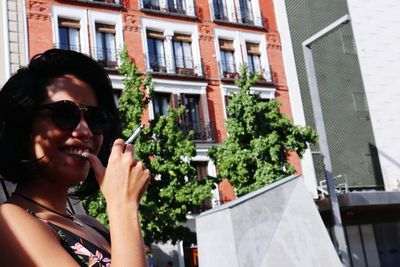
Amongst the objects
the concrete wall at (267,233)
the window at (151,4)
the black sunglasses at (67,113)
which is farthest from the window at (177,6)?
the black sunglasses at (67,113)

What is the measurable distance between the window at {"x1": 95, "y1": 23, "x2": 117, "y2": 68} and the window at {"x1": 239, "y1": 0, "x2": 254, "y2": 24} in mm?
6794

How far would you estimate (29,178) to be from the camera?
5.82 ft

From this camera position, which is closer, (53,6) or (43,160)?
(43,160)

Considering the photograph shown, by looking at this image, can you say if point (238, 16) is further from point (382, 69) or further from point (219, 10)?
point (382, 69)

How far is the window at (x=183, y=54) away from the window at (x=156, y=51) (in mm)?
622

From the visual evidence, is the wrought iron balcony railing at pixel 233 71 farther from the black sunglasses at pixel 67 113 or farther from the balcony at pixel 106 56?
the black sunglasses at pixel 67 113

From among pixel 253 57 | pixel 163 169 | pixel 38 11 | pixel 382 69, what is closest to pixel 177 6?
pixel 253 57

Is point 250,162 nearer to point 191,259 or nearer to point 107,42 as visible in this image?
point 191,259

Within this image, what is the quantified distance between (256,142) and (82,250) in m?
16.0

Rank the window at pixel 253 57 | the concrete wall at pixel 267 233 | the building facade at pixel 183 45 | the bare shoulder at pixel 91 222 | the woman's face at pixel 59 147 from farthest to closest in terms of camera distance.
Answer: the window at pixel 253 57
the building facade at pixel 183 45
the concrete wall at pixel 267 233
the bare shoulder at pixel 91 222
the woman's face at pixel 59 147

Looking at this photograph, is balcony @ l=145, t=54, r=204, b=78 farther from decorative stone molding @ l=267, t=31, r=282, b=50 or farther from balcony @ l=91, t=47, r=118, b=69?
decorative stone molding @ l=267, t=31, r=282, b=50

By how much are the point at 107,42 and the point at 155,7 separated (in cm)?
304

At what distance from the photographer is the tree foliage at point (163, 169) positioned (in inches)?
631

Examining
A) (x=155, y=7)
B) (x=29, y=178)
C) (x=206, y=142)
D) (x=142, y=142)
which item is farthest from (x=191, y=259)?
(x=29, y=178)
